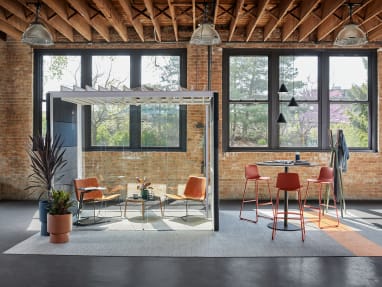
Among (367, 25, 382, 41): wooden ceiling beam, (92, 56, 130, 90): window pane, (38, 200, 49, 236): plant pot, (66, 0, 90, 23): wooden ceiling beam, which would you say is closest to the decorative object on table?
(38, 200, 49, 236): plant pot

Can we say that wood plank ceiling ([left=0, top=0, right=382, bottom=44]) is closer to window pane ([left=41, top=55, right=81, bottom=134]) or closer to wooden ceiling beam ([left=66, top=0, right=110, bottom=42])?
wooden ceiling beam ([left=66, top=0, right=110, bottom=42])

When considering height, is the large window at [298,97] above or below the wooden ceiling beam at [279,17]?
below

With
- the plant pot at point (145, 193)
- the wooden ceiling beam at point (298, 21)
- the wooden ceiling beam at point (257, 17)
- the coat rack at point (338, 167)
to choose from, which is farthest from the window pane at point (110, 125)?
the coat rack at point (338, 167)

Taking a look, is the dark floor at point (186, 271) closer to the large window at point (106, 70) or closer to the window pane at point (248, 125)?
the window pane at point (248, 125)

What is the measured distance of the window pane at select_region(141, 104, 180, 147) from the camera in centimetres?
716

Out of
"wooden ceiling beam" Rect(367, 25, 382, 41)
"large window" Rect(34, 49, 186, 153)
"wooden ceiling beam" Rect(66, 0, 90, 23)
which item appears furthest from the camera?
"large window" Rect(34, 49, 186, 153)

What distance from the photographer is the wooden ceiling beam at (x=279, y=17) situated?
7065 mm

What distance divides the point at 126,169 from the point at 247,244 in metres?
2.54

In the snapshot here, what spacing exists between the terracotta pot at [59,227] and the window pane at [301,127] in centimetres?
569

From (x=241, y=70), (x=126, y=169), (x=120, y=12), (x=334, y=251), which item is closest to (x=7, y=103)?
(x=120, y=12)

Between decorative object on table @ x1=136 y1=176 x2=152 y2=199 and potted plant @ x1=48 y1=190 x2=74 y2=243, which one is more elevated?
decorative object on table @ x1=136 y1=176 x2=152 y2=199

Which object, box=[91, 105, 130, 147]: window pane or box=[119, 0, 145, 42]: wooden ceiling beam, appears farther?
box=[91, 105, 130, 147]: window pane

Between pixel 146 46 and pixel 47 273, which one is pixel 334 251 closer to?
pixel 47 273

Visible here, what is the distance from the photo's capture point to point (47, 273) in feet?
14.3
